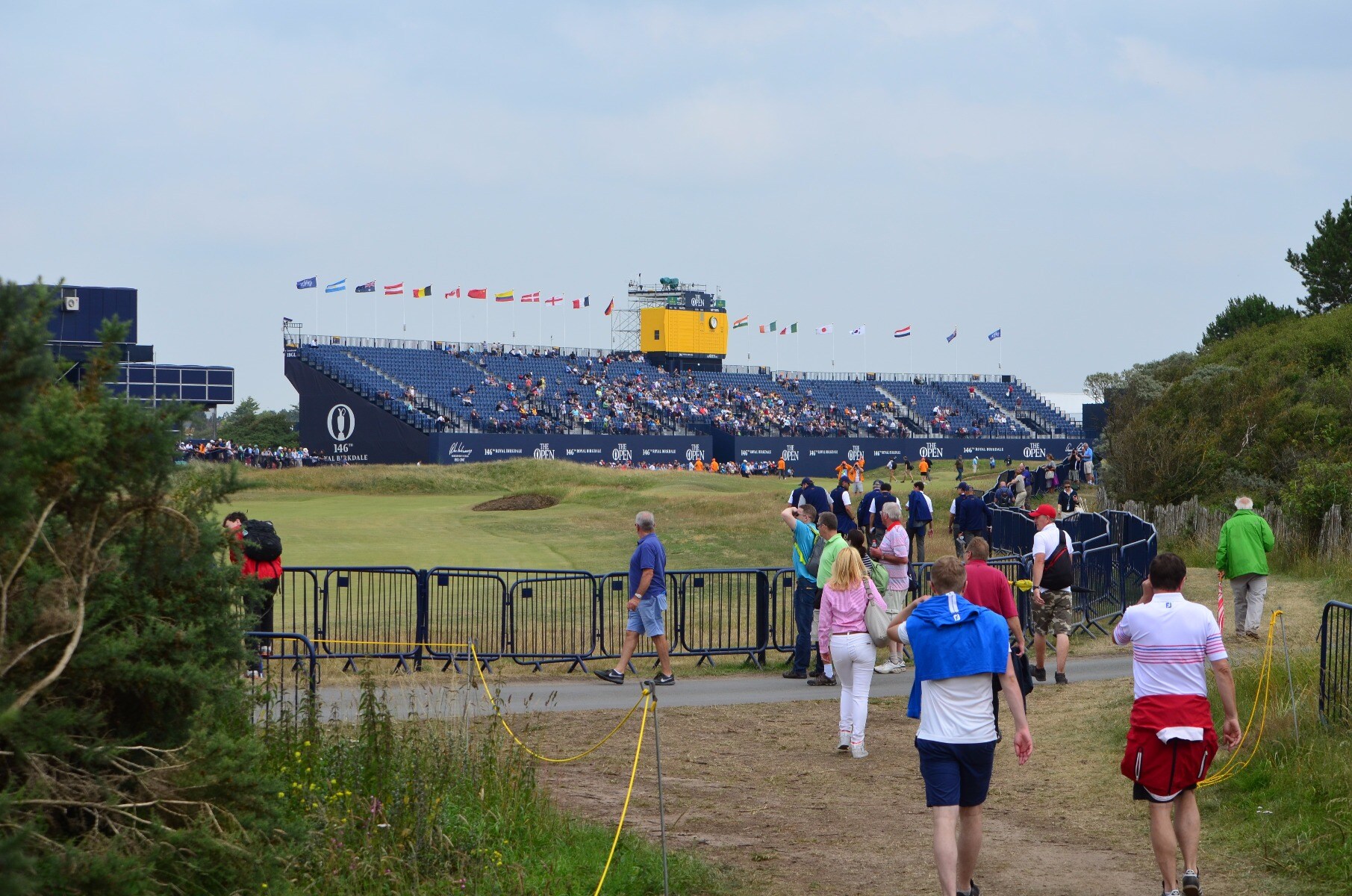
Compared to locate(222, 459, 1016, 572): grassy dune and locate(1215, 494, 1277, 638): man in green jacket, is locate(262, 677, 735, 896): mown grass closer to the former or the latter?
locate(1215, 494, 1277, 638): man in green jacket

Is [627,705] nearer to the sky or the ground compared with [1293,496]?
nearer to the ground

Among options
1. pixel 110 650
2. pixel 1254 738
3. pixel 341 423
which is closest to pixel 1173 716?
pixel 1254 738

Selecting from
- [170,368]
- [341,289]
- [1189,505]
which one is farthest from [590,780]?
[341,289]

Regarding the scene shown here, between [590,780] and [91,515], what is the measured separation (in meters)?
5.23

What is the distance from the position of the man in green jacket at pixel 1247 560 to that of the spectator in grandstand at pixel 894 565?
160 inches

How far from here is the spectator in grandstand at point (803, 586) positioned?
45.5ft

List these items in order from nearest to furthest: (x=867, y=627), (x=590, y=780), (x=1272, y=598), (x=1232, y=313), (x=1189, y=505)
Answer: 1. (x=590, y=780)
2. (x=867, y=627)
3. (x=1272, y=598)
4. (x=1189, y=505)
5. (x=1232, y=313)

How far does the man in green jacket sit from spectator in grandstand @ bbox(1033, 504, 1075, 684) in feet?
9.91

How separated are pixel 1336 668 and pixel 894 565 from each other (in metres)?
5.47

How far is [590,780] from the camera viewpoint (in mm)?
9633

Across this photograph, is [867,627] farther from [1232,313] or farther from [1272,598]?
[1232,313]

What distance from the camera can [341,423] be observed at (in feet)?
214

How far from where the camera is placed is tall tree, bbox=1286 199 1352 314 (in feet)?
205

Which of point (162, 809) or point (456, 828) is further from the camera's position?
point (456, 828)
